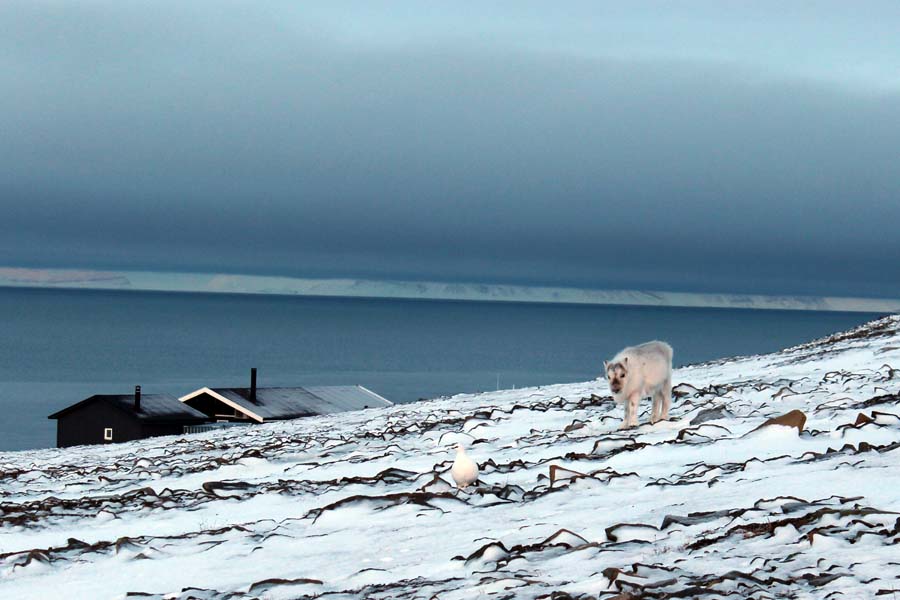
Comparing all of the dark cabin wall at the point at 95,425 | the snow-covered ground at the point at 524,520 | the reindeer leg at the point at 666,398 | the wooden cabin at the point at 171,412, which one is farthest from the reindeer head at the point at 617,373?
the dark cabin wall at the point at 95,425

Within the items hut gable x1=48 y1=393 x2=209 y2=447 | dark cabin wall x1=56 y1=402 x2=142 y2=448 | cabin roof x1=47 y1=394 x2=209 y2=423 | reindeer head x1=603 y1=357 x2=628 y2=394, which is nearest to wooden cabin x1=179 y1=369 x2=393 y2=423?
A: cabin roof x1=47 y1=394 x2=209 y2=423

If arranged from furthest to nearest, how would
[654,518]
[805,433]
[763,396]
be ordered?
[763,396], [805,433], [654,518]

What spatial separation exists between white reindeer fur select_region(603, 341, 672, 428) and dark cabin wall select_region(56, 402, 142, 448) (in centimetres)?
5498

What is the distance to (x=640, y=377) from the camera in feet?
53.9

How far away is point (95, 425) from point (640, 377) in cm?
5987

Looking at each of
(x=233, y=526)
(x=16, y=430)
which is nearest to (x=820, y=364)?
(x=233, y=526)

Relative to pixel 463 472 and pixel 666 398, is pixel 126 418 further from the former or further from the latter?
pixel 463 472

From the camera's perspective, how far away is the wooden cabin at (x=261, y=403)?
228 ft

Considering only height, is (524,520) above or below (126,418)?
above

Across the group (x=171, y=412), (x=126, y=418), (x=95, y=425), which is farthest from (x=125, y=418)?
(x=95, y=425)

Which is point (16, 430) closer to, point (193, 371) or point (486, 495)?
point (193, 371)

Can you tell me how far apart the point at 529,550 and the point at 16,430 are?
107 m

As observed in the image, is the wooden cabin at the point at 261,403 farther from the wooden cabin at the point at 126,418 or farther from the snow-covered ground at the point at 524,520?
the snow-covered ground at the point at 524,520

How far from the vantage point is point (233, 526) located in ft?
36.3
